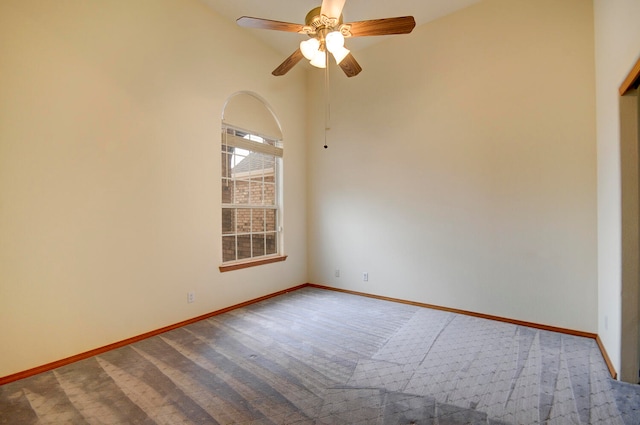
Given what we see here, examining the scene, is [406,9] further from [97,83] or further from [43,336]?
[43,336]

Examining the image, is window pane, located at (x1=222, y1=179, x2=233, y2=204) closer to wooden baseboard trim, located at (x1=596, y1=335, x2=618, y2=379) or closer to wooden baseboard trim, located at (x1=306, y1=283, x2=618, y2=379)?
wooden baseboard trim, located at (x1=306, y1=283, x2=618, y2=379)

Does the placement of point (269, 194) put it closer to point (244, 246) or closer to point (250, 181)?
point (250, 181)

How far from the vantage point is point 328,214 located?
457 centimetres

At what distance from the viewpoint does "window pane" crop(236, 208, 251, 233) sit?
3.84m

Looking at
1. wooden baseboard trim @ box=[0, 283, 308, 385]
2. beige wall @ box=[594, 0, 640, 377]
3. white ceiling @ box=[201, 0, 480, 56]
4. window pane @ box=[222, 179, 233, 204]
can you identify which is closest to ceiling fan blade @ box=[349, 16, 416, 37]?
white ceiling @ box=[201, 0, 480, 56]

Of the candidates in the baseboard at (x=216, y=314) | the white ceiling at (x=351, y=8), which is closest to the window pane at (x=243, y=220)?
the baseboard at (x=216, y=314)

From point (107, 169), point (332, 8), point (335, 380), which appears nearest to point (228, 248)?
point (107, 169)

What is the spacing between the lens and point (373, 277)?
13.5 ft

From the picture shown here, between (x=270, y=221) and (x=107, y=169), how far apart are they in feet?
7.07

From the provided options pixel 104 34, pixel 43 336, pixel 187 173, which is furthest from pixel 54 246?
pixel 104 34

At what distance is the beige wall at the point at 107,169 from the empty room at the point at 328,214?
0.02m

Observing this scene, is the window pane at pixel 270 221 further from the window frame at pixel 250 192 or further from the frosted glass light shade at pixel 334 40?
the frosted glass light shade at pixel 334 40

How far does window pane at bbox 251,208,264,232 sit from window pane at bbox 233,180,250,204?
0.72 feet

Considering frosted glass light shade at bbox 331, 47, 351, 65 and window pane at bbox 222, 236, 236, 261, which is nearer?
frosted glass light shade at bbox 331, 47, 351, 65
